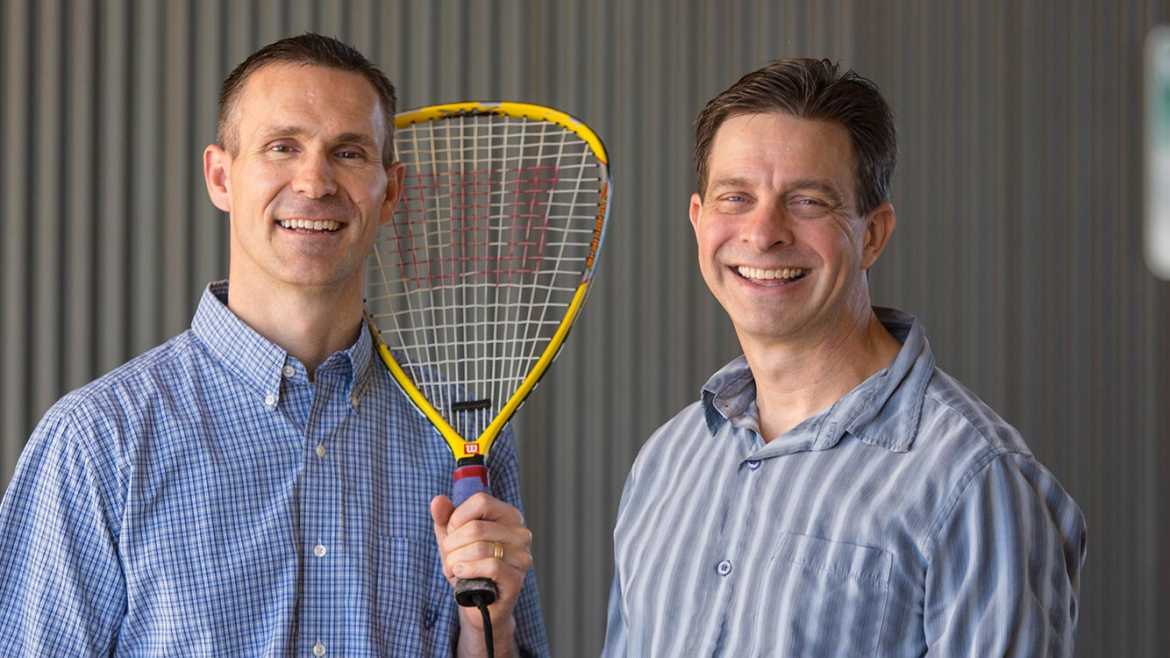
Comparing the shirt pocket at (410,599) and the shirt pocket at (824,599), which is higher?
the shirt pocket at (824,599)

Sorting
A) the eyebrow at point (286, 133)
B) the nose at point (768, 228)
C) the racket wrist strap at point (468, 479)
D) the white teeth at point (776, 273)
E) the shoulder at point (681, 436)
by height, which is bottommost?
the racket wrist strap at point (468, 479)

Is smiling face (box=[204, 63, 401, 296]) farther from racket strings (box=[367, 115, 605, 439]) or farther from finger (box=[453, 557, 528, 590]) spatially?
racket strings (box=[367, 115, 605, 439])

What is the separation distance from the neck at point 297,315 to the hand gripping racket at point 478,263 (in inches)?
4.1

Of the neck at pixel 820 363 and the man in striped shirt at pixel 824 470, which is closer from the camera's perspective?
the man in striped shirt at pixel 824 470

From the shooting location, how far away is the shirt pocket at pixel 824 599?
1488 millimetres

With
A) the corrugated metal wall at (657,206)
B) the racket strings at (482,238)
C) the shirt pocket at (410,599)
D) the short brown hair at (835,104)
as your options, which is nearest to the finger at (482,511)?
the shirt pocket at (410,599)

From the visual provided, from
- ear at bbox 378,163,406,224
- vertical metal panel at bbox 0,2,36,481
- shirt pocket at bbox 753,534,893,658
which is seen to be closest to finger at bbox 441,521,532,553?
shirt pocket at bbox 753,534,893,658

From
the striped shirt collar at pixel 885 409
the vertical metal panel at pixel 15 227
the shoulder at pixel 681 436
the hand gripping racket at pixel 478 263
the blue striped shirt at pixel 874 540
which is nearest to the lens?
the blue striped shirt at pixel 874 540

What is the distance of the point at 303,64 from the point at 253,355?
1.32 feet

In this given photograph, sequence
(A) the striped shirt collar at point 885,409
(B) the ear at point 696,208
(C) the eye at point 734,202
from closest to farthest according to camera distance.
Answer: (A) the striped shirt collar at point 885,409
(C) the eye at point 734,202
(B) the ear at point 696,208

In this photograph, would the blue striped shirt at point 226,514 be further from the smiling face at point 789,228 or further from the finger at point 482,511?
the smiling face at point 789,228

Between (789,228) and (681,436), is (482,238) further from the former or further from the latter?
(789,228)

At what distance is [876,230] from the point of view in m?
1.72

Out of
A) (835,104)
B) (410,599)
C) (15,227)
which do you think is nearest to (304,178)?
(410,599)
